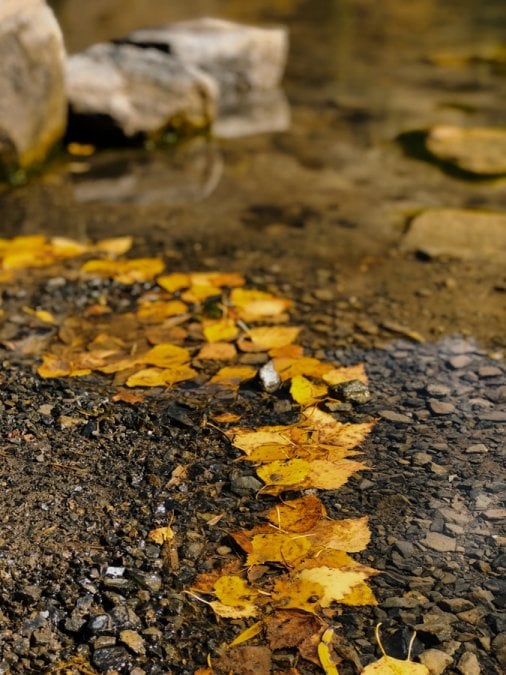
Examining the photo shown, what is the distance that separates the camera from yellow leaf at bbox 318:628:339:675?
1.35m

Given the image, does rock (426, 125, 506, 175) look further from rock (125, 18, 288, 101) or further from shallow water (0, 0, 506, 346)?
rock (125, 18, 288, 101)

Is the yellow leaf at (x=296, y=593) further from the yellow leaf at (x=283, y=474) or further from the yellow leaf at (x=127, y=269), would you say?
the yellow leaf at (x=127, y=269)

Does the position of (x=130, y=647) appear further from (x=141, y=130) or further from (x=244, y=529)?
(x=141, y=130)

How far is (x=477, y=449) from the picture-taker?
6.10 feet

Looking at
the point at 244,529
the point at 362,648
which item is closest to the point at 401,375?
the point at 244,529

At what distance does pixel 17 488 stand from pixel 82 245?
147cm

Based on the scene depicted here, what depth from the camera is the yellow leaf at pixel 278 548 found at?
156 cm

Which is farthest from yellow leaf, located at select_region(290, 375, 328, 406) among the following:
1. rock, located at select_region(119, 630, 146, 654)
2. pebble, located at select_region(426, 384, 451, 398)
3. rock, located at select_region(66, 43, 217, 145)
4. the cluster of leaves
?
rock, located at select_region(66, 43, 217, 145)

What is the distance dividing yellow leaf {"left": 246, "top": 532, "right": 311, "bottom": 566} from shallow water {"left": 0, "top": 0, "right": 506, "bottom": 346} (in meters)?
0.98

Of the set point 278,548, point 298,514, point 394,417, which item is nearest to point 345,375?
point 394,417

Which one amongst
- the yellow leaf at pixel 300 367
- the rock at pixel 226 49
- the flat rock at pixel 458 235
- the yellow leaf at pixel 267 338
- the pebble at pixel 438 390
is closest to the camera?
the pebble at pixel 438 390

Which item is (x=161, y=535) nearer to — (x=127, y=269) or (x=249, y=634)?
(x=249, y=634)

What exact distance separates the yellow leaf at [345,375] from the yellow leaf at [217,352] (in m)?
0.27

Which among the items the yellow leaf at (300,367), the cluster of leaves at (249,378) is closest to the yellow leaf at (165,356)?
the cluster of leaves at (249,378)
